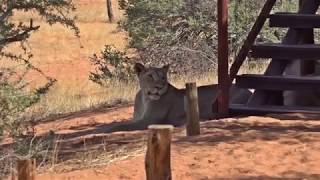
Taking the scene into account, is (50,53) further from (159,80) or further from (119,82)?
(159,80)

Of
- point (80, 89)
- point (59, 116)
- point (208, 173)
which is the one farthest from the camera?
point (80, 89)

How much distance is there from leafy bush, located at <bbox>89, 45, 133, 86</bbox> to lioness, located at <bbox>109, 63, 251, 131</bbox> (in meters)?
7.00

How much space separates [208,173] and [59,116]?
838 cm

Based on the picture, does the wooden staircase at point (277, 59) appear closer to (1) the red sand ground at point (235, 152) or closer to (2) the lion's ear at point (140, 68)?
(1) the red sand ground at point (235, 152)

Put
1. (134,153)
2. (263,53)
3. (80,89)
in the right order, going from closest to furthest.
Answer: (134,153), (263,53), (80,89)

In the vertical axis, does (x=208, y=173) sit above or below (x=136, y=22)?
below

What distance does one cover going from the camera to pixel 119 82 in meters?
20.0

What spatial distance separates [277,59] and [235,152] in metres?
3.58

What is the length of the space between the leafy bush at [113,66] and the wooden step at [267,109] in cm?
845

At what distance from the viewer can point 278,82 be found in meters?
11.2

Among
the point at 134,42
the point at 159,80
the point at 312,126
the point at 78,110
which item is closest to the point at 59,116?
the point at 78,110

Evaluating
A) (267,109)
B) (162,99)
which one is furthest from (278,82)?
(162,99)

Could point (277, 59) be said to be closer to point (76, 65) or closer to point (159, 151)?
point (159, 151)

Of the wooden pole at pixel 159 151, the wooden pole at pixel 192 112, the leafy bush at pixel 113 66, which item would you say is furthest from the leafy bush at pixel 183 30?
the wooden pole at pixel 159 151
